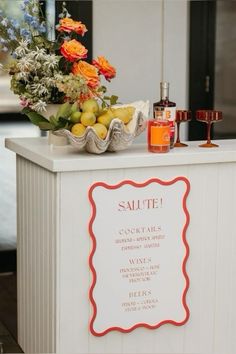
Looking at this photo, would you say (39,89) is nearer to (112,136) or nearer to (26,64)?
(26,64)

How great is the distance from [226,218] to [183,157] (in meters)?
0.29

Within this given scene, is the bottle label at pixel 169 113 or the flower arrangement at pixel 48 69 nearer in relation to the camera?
the flower arrangement at pixel 48 69

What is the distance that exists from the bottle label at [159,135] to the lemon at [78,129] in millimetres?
234

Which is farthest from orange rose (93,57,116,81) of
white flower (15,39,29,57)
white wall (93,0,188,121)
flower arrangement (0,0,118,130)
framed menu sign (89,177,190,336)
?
white wall (93,0,188,121)

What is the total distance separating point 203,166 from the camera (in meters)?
2.71

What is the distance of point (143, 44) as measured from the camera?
183 inches

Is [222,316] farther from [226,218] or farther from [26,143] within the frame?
Result: [26,143]

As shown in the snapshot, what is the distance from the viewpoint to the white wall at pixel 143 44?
4.54 m

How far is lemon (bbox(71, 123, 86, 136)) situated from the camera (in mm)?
2561

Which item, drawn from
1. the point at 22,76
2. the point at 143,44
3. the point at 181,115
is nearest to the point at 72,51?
the point at 22,76

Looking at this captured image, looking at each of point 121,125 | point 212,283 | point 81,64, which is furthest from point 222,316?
point 81,64

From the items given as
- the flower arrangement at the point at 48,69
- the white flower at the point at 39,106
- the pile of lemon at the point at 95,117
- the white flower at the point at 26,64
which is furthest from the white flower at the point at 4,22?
the pile of lemon at the point at 95,117

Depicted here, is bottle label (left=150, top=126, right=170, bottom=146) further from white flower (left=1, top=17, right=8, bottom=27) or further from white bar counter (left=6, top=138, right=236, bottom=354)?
white flower (left=1, top=17, right=8, bottom=27)

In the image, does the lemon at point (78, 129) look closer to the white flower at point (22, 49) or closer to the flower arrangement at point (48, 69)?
the flower arrangement at point (48, 69)
